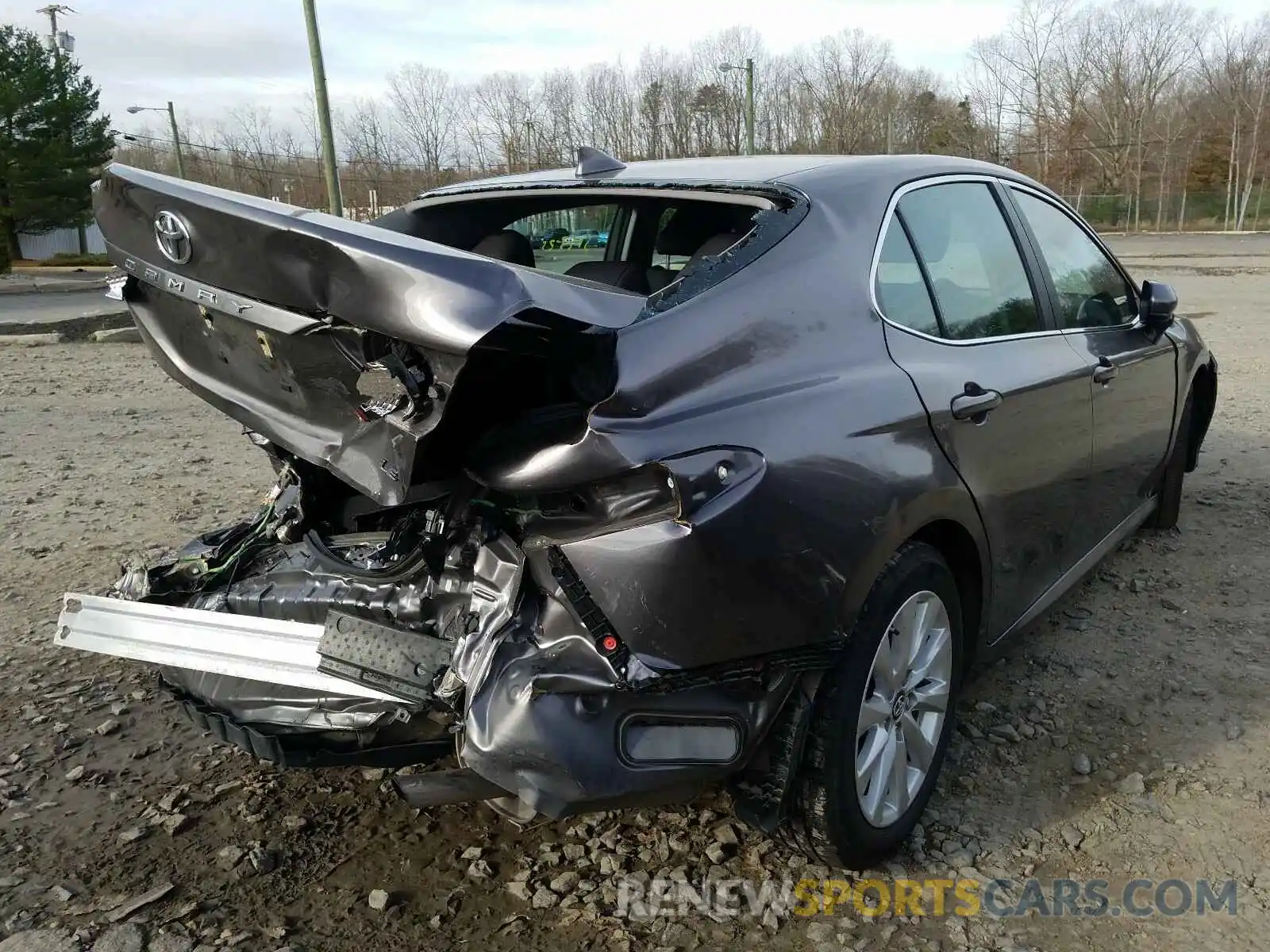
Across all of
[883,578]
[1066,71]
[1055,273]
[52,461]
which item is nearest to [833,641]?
[883,578]

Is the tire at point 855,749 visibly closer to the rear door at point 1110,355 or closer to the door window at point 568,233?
the rear door at point 1110,355

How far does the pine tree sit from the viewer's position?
3152cm

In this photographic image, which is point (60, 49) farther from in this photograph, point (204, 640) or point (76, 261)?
point (204, 640)

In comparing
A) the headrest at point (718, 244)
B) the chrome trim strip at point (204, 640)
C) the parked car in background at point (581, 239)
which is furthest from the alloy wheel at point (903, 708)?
the parked car in background at point (581, 239)

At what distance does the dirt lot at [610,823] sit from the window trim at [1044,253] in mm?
1149

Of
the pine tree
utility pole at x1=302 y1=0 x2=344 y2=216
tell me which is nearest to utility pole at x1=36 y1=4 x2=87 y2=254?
the pine tree

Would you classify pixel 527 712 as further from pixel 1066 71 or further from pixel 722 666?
pixel 1066 71

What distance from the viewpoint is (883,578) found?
2.40 m

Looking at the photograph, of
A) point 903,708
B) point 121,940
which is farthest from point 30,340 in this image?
point 903,708

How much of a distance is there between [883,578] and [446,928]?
4.36 feet

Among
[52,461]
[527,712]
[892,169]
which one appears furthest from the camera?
[52,461]

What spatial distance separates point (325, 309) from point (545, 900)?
151 centimetres

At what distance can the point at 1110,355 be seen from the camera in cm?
364

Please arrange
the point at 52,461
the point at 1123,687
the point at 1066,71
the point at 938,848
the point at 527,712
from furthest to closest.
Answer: the point at 1066,71 < the point at 52,461 < the point at 1123,687 < the point at 938,848 < the point at 527,712
